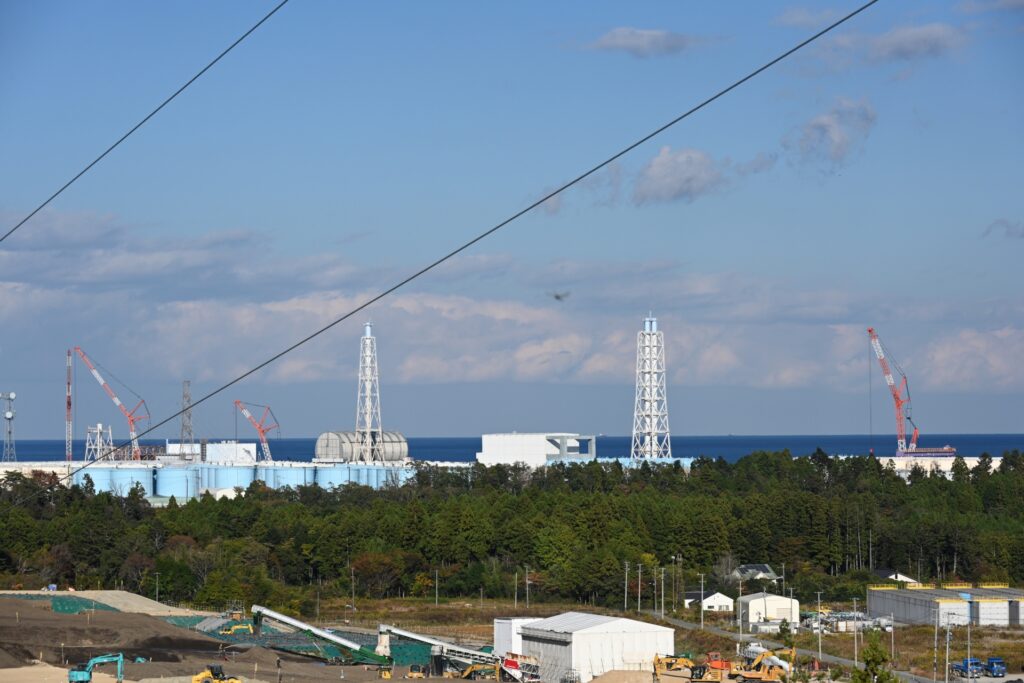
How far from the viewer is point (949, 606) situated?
30.2 meters

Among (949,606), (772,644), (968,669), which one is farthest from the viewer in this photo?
(949,606)

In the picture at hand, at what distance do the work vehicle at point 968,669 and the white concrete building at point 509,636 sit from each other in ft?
24.1

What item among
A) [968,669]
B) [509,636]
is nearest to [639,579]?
[509,636]

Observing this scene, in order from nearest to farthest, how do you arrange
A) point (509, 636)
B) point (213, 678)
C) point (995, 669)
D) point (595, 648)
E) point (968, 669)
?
point (213, 678) < point (968, 669) < point (995, 669) < point (595, 648) < point (509, 636)

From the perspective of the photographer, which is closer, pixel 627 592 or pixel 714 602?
pixel 714 602

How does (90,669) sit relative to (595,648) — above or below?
above

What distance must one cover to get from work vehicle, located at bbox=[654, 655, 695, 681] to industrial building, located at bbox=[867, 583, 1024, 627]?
28.5 feet

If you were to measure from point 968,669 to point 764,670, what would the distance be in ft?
11.9

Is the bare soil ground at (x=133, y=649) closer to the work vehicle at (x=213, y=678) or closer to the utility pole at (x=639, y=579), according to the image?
the work vehicle at (x=213, y=678)

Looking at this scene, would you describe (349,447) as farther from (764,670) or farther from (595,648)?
(764,670)

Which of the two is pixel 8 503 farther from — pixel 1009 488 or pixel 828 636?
pixel 1009 488

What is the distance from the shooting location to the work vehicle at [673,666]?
75.1 feet

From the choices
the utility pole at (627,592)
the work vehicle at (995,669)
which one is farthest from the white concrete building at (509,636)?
the utility pole at (627,592)

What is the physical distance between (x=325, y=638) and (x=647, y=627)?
6.20m
